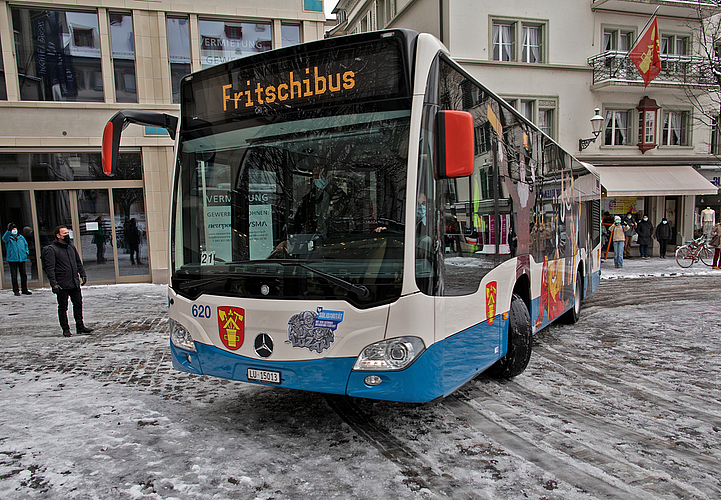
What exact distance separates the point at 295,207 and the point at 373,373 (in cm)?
138

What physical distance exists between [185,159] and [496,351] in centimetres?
337

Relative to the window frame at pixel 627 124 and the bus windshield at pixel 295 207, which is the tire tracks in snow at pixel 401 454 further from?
the window frame at pixel 627 124

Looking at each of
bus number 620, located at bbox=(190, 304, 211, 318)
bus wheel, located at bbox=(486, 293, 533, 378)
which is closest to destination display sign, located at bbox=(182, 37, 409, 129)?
bus number 620, located at bbox=(190, 304, 211, 318)

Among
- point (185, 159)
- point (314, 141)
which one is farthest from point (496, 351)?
point (185, 159)

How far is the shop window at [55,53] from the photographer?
13773mm

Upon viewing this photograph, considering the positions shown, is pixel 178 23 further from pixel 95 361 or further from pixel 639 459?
pixel 639 459

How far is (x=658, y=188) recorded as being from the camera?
22438 millimetres

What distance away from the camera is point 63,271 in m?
8.14

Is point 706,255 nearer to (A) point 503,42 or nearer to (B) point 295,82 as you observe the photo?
(A) point 503,42

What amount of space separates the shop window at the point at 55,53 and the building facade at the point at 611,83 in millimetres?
13130

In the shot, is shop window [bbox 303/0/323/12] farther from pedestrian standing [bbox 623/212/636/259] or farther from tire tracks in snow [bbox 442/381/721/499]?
pedestrian standing [bbox 623/212/636/259]

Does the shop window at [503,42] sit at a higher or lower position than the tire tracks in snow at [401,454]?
higher

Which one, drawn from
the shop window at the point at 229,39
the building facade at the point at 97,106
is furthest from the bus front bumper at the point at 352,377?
the shop window at the point at 229,39

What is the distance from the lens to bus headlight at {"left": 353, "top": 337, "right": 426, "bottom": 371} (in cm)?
335
